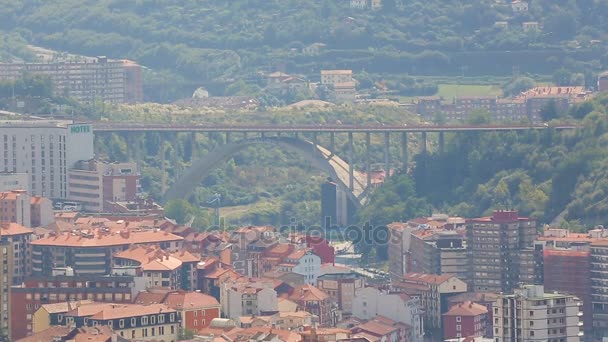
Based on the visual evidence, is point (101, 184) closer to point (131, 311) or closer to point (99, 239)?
point (99, 239)

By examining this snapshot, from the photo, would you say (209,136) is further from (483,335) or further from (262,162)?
(483,335)

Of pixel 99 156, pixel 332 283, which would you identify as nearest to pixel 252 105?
pixel 99 156

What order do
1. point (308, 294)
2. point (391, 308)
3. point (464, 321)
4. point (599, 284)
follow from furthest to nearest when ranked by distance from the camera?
point (599, 284), point (308, 294), point (391, 308), point (464, 321)

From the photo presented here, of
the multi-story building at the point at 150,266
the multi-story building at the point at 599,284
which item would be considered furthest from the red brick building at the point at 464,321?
the multi-story building at the point at 150,266

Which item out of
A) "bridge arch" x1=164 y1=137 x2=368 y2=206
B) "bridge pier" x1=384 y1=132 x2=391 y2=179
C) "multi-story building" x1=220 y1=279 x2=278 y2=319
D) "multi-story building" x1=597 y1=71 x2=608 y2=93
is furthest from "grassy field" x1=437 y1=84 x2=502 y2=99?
"multi-story building" x1=220 y1=279 x2=278 y2=319

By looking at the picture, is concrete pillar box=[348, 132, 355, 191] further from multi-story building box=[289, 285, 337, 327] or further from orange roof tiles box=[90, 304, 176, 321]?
orange roof tiles box=[90, 304, 176, 321]

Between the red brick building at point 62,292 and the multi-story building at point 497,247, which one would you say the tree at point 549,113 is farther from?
the red brick building at point 62,292

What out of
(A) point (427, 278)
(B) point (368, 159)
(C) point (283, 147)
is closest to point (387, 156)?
(B) point (368, 159)
